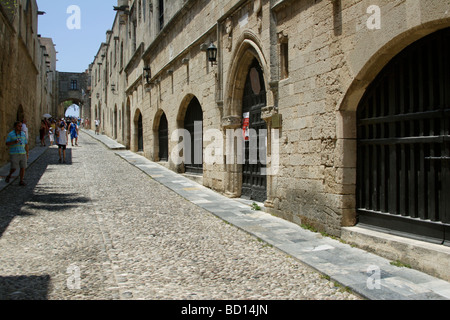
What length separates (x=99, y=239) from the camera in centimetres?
498

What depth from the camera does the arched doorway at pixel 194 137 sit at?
1134cm

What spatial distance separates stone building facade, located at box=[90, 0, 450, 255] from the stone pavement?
68cm

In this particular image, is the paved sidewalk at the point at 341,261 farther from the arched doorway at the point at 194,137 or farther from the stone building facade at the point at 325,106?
the arched doorway at the point at 194,137

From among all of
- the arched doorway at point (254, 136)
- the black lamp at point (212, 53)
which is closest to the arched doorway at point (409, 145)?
the arched doorway at point (254, 136)

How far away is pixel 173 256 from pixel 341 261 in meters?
1.91

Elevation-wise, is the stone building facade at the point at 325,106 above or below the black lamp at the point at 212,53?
below

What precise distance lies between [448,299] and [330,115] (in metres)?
2.82

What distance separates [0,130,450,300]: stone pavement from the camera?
3344 millimetres

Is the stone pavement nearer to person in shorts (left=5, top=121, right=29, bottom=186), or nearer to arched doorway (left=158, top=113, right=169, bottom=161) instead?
person in shorts (left=5, top=121, right=29, bottom=186)

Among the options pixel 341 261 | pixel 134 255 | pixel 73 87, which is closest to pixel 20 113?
pixel 134 255

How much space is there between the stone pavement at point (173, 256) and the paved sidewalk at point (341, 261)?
12mm

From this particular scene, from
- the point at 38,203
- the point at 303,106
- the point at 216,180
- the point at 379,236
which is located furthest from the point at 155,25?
the point at 379,236

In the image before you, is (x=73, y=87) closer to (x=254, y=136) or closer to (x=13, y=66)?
(x=13, y=66)

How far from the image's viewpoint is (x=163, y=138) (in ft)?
50.1
